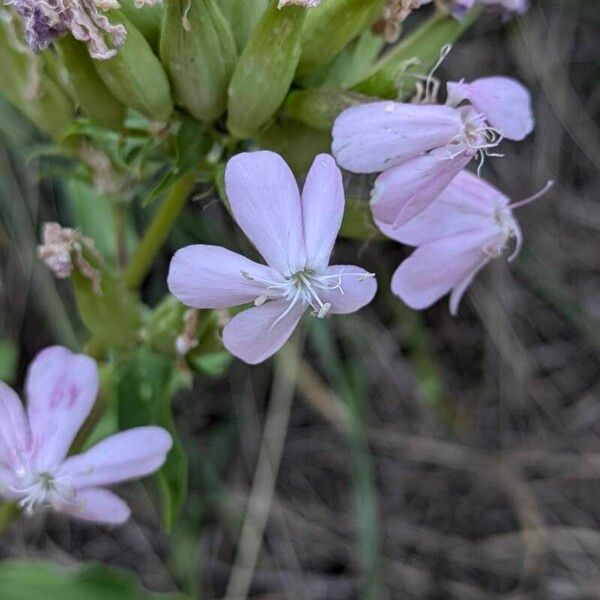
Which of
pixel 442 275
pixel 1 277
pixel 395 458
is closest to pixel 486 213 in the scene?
pixel 442 275

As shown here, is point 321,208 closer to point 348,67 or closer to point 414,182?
point 414,182

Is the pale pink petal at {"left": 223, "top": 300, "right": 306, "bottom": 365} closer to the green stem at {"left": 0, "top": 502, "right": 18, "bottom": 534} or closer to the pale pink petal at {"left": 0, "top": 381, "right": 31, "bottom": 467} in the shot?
the pale pink petal at {"left": 0, "top": 381, "right": 31, "bottom": 467}

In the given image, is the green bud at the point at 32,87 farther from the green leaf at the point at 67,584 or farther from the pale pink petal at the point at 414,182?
the green leaf at the point at 67,584

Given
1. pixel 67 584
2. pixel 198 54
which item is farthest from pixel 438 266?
pixel 67 584

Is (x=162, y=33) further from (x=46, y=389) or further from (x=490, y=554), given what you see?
(x=490, y=554)

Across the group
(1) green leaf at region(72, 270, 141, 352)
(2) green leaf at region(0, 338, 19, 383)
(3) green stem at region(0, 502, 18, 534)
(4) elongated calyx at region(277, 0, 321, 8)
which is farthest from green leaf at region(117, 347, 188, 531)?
(2) green leaf at region(0, 338, 19, 383)

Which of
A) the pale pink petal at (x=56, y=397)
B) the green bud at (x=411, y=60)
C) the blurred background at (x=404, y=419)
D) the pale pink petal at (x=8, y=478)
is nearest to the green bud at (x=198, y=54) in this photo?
the green bud at (x=411, y=60)
